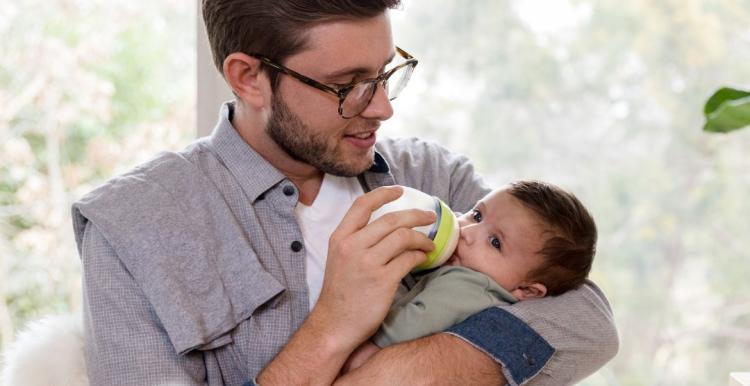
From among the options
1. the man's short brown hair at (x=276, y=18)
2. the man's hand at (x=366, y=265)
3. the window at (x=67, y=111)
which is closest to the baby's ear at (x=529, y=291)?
the man's hand at (x=366, y=265)

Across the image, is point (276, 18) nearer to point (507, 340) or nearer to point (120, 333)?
point (120, 333)

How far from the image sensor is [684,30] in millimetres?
3084

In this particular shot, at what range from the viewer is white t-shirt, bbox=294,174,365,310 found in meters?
1.86

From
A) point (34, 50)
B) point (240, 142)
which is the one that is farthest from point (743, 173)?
point (34, 50)

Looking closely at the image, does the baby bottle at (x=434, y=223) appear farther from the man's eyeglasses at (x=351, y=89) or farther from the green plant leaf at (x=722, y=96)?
the green plant leaf at (x=722, y=96)

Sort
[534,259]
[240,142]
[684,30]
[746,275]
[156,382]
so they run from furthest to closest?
[746,275] → [684,30] → [240,142] → [534,259] → [156,382]

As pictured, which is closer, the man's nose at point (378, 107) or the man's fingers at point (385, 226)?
the man's fingers at point (385, 226)

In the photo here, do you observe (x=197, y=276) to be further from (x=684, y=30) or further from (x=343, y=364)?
(x=684, y=30)

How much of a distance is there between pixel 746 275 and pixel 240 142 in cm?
232

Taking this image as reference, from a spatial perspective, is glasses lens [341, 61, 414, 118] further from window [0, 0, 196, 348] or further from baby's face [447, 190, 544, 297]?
window [0, 0, 196, 348]

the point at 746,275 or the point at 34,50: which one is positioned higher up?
the point at 34,50

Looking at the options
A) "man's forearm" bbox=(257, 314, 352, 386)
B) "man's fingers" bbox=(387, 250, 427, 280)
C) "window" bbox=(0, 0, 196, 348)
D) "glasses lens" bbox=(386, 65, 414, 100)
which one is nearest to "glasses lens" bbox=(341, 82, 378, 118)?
"glasses lens" bbox=(386, 65, 414, 100)

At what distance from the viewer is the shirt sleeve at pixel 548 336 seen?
1.65 meters

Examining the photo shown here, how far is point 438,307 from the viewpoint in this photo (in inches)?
66.2
